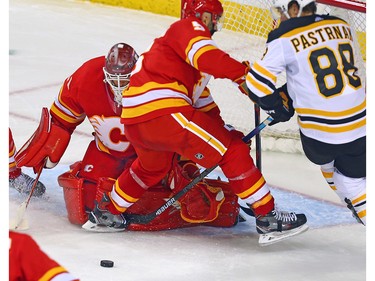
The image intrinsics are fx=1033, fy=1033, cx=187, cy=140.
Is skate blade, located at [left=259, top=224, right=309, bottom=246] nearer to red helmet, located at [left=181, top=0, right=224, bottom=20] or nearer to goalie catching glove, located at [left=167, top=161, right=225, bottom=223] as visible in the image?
goalie catching glove, located at [left=167, top=161, right=225, bottom=223]

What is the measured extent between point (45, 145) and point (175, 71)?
0.72 m

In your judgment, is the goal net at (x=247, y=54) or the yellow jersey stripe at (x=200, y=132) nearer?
the yellow jersey stripe at (x=200, y=132)

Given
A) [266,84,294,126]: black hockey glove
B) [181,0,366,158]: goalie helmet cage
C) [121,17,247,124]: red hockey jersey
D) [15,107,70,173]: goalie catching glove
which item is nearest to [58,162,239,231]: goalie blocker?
[15,107,70,173]: goalie catching glove

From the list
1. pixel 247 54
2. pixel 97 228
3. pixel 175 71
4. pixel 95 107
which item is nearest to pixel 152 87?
pixel 175 71

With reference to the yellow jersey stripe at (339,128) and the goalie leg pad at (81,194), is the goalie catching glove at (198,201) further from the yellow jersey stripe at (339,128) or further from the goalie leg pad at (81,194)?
the yellow jersey stripe at (339,128)

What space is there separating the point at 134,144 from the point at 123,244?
0.34 meters

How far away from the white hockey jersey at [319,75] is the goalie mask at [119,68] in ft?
1.95

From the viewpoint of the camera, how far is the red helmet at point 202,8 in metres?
3.29

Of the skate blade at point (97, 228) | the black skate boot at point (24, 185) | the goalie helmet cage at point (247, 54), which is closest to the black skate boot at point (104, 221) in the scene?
the skate blade at point (97, 228)

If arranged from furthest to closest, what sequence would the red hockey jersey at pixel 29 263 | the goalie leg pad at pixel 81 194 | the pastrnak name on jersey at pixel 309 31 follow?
1. the goalie leg pad at pixel 81 194
2. the pastrnak name on jersey at pixel 309 31
3. the red hockey jersey at pixel 29 263

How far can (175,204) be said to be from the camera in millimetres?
3584

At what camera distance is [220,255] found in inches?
132

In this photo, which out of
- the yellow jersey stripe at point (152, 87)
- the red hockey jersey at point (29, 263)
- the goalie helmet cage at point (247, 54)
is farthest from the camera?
the goalie helmet cage at point (247, 54)
